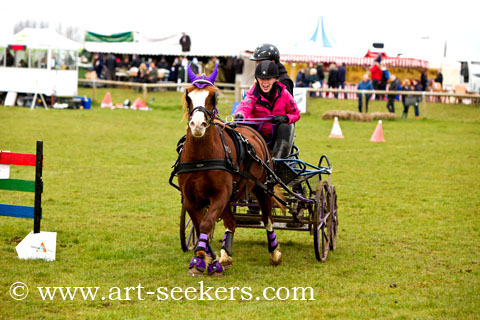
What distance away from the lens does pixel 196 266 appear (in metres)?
6.80

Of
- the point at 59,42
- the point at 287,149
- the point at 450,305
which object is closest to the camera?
the point at 450,305

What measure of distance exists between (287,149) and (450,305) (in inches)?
117

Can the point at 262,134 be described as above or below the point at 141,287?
above

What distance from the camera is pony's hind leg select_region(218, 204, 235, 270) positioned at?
24.2 feet

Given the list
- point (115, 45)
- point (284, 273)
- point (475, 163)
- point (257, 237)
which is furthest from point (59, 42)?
point (284, 273)

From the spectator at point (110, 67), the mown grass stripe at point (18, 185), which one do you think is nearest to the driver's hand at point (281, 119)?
the mown grass stripe at point (18, 185)

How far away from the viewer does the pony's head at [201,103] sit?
249 inches

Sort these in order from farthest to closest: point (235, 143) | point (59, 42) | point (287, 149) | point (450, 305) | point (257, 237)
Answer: point (59, 42)
point (257, 237)
point (287, 149)
point (235, 143)
point (450, 305)

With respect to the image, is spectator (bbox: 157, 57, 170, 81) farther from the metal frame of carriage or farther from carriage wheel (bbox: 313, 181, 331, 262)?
carriage wheel (bbox: 313, 181, 331, 262)

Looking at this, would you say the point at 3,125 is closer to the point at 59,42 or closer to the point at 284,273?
the point at 59,42

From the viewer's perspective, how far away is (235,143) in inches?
286
